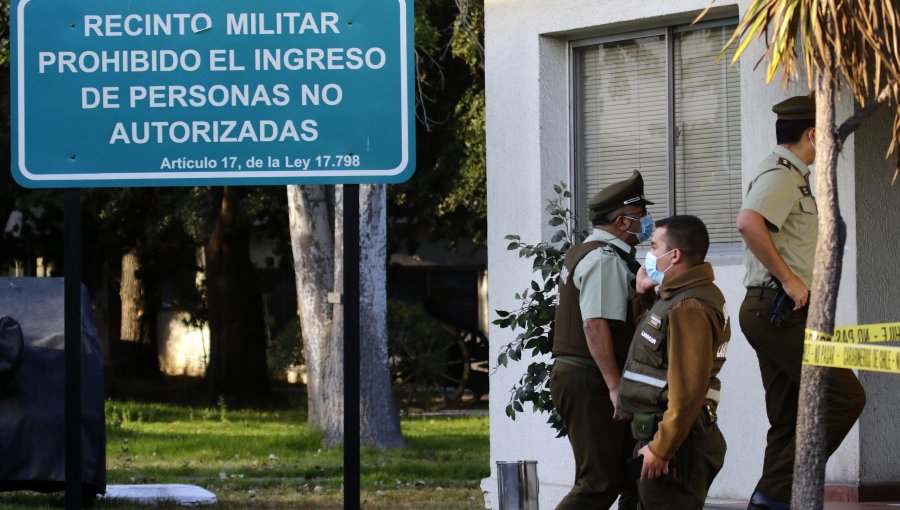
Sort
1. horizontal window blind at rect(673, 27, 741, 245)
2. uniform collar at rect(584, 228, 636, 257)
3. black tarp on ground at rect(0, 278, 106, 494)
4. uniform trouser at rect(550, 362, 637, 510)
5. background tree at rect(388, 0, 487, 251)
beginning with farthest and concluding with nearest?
background tree at rect(388, 0, 487, 251) < black tarp on ground at rect(0, 278, 106, 494) < horizontal window blind at rect(673, 27, 741, 245) < uniform collar at rect(584, 228, 636, 257) < uniform trouser at rect(550, 362, 637, 510)

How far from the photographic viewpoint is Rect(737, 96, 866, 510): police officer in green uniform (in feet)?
19.6

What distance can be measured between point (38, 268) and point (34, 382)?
19831mm

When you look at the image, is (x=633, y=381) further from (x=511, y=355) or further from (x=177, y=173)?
(x=511, y=355)

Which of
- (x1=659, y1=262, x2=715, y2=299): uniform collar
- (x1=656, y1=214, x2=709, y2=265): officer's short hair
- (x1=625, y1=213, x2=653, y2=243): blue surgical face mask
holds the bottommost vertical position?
(x1=659, y1=262, x2=715, y2=299): uniform collar

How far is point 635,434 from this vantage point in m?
5.35

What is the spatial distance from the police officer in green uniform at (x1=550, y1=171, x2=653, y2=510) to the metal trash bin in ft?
2.19

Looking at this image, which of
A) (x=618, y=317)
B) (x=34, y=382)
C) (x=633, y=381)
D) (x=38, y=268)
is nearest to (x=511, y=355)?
(x=618, y=317)

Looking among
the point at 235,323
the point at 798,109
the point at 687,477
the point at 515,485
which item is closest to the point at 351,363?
the point at 687,477

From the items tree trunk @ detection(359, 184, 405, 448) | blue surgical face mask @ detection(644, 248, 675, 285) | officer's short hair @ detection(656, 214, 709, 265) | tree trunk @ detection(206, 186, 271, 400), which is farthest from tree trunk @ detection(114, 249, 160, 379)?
officer's short hair @ detection(656, 214, 709, 265)

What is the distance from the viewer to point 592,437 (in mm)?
6109

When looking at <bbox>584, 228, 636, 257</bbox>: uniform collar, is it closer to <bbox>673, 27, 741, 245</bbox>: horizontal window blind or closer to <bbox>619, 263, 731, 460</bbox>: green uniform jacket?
<bbox>619, 263, 731, 460</bbox>: green uniform jacket

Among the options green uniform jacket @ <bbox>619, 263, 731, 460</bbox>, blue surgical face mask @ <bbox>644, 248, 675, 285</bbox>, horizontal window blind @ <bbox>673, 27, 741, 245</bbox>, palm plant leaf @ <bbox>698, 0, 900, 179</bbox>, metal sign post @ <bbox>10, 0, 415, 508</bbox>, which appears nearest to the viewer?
→ green uniform jacket @ <bbox>619, 263, 731, 460</bbox>

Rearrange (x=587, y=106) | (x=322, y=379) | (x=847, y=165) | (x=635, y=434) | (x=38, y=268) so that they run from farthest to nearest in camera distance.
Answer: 1. (x=38, y=268)
2. (x=322, y=379)
3. (x=587, y=106)
4. (x=847, y=165)
5. (x=635, y=434)

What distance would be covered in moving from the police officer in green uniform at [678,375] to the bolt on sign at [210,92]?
3.50 feet
